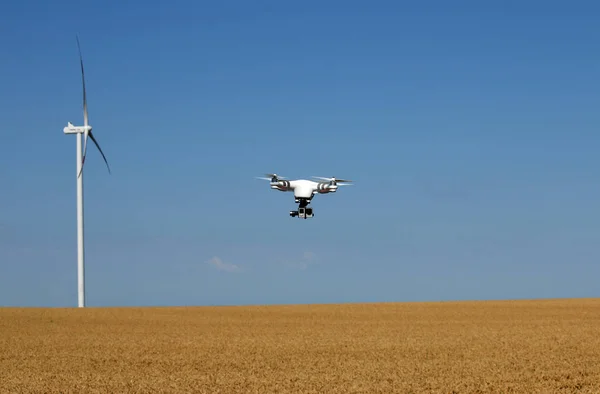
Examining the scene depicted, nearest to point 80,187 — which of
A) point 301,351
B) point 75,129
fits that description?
point 75,129

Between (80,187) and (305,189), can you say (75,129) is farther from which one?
(305,189)

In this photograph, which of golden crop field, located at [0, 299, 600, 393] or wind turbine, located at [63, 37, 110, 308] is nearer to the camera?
golden crop field, located at [0, 299, 600, 393]

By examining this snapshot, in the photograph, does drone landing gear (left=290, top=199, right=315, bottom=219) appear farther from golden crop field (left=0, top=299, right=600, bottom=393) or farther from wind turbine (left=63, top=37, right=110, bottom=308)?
wind turbine (left=63, top=37, right=110, bottom=308)

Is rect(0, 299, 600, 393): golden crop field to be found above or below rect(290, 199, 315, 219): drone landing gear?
below

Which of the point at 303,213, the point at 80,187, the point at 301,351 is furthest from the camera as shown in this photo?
the point at 80,187

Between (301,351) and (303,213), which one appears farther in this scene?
(301,351)

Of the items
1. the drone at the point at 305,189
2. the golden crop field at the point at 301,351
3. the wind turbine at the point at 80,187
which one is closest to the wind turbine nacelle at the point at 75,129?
the wind turbine at the point at 80,187

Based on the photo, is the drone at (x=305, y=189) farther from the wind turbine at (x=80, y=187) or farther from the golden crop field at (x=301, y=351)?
the wind turbine at (x=80, y=187)

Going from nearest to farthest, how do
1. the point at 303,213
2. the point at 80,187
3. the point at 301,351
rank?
the point at 303,213
the point at 301,351
the point at 80,187

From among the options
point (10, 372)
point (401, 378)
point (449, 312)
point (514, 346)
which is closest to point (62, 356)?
point (10, 372)

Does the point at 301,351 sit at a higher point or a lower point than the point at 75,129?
lower

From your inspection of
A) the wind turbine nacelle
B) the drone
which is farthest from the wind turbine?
the drone
